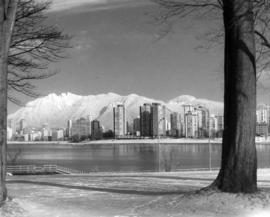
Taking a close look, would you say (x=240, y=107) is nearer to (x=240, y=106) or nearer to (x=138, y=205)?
(x=240, y=106)

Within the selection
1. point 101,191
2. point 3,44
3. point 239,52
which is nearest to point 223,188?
point 239,52

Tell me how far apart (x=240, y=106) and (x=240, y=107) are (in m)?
0.03

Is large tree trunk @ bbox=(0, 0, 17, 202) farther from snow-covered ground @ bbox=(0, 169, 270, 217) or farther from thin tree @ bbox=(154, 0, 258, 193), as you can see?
thin tree @ bbox=(154, 0, 258, 193)

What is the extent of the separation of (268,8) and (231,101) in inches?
108

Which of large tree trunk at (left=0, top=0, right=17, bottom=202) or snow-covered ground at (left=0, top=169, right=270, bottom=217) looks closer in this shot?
snow-covered ground at (left=0, top=169, right=270, bottom=217)

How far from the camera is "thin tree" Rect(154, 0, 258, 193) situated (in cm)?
1416

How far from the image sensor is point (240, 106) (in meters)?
14.3

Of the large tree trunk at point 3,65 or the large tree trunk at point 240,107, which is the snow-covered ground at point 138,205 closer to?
the large tree trunk at point 240,107

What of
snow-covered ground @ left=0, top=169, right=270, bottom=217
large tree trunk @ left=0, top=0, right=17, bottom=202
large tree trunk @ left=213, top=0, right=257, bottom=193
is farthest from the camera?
large tree trunk @ left=213, top=0, right=257, bottom=193

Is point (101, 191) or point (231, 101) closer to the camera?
point (231, 101)

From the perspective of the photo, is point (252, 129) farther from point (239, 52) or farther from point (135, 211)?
point (135, 211)

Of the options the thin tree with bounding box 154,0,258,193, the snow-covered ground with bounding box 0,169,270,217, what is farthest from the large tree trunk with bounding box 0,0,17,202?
the thin tree with bounding box 154,0,258,193

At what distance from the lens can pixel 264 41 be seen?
16.5 metres

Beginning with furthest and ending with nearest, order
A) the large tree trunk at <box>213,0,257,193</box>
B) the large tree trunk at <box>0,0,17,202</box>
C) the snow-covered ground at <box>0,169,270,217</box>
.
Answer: the large tree trunk at <box>213,0,257,193</box> < the large tree trunk at <box>0,0,17,202</box> < the snow-covered ground at <box>0,169,270,217</box>
